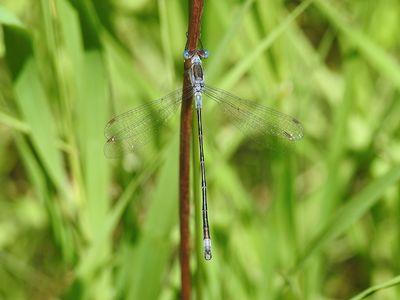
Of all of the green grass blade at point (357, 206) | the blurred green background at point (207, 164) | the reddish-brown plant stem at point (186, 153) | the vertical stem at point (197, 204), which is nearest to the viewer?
the reddish-brown plant stem at point (186, 153)

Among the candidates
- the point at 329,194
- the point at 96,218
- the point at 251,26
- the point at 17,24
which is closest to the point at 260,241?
the point at 329,194

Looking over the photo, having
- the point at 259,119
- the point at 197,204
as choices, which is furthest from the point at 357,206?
the point at 259,119

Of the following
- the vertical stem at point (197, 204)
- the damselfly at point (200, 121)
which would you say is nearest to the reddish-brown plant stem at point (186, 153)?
the vertical stem at point (197, 204)

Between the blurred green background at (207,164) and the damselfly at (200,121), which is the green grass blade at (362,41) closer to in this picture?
the blurred green background at (207,164)

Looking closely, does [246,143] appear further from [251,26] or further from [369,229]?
[251,26]

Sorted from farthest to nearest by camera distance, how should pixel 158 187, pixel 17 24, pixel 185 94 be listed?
pixel 158 187, pixel 17 24, pixel 185 94

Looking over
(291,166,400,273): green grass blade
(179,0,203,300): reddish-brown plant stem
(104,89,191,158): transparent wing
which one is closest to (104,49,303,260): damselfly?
(104,89,191,158): transparent wing

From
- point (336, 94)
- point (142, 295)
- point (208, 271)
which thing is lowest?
point (142, 295)
